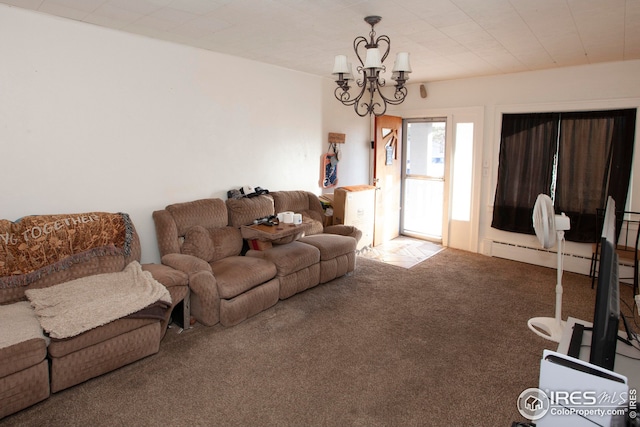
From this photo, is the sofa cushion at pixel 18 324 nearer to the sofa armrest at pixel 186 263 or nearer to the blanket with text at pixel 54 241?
the blanket with text at pixel 54 241

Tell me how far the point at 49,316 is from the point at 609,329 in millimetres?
2807

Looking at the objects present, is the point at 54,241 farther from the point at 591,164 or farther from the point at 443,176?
the point at 591,164

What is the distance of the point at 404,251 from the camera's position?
5.62 meters

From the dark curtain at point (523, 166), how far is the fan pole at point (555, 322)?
6.39ft

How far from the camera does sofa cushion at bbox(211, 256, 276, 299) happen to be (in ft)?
10.4

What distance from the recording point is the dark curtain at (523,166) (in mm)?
4805

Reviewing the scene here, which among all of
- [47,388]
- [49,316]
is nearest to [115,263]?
[49,316]

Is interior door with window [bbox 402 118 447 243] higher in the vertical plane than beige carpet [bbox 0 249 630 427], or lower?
higher

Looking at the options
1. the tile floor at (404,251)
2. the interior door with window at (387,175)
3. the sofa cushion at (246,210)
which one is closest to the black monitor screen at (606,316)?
the sofa cushion at (246,210)

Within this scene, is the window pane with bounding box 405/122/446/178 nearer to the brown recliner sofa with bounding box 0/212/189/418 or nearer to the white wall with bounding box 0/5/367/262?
the white wall with bounding box 0/5/367/262

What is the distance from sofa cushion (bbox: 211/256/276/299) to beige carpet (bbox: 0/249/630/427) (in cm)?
31

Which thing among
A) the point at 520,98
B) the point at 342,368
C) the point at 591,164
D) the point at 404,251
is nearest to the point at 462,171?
the point at 520,98

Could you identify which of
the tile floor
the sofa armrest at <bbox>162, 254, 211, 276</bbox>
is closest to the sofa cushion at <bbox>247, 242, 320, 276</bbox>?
the sofa armrest at <bbox>162, 254, 211, 276</bbox>

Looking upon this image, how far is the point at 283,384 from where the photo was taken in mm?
2469
